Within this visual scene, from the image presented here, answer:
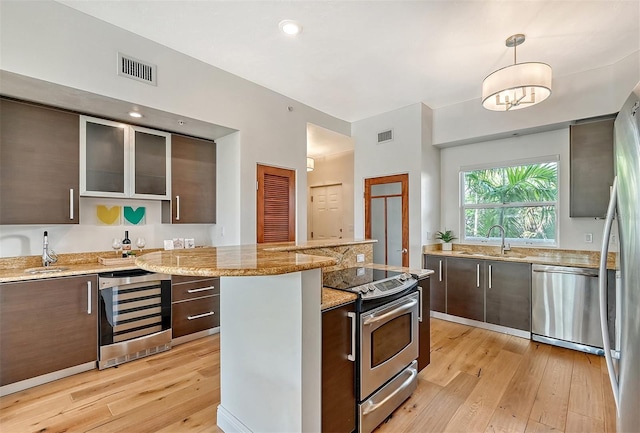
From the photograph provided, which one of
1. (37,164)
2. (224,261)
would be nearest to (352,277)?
(224,261)

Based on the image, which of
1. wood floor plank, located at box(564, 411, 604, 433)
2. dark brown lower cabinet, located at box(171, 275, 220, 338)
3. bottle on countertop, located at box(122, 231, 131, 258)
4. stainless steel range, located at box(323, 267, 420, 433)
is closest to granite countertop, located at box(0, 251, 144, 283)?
bottle on countertop, located at box(122, 231, 131, 258)

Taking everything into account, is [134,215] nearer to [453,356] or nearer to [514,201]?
[453,356]

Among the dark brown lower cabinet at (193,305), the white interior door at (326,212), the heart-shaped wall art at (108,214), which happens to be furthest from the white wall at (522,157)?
the heart-shaped wall art at (108,214)

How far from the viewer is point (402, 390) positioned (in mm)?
2141

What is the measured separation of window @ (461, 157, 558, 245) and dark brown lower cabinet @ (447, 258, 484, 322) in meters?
0.73

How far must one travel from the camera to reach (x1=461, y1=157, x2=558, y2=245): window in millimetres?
3838

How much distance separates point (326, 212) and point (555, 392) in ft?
15.2

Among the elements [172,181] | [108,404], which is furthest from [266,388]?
[172,181]

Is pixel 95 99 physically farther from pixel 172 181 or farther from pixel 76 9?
pixel 172 181

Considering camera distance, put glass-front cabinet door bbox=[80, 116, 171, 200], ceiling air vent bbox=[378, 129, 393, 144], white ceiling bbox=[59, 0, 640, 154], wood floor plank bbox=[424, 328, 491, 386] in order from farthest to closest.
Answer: ceiling air vent bbox=[378, 129, 393, 144] < glass-front cabinet door bbox=[80, 116, 171, 200] < wood floor plank bbox=[424, 328, 491, 386] < white ceiling bbox=[59, 0, 640, 154]

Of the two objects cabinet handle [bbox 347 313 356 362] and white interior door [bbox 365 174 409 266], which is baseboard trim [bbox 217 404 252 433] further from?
white interior door [bbox 365 174 409 266]

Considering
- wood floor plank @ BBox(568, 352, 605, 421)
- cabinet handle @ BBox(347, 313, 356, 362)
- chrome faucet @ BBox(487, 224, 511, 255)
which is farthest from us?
chrome faucet @ BBox(487, 224, 511, 255)

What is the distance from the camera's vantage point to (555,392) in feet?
7.68

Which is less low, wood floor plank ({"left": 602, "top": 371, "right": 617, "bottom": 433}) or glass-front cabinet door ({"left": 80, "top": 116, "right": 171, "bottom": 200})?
glass-front cabinet door ({"left": 80, "top": 116, "right": 171, "bottom": 200})
